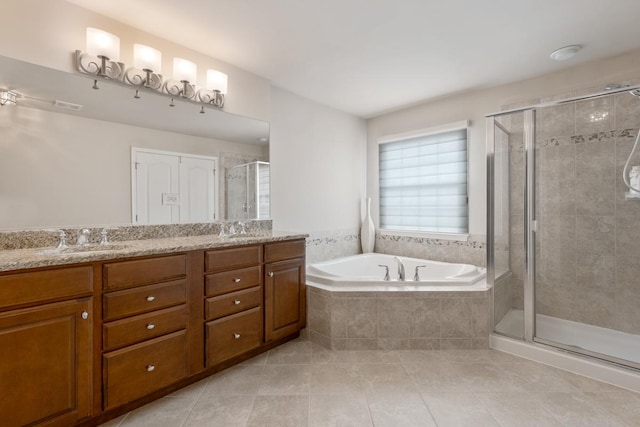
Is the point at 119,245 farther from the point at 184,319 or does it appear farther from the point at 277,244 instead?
the point at 277,244

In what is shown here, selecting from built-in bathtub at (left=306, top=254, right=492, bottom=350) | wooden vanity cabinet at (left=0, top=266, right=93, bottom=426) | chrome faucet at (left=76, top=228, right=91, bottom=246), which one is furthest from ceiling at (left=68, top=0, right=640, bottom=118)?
built-in bathtub at (left=306, top=254, right=492, bottom=350)

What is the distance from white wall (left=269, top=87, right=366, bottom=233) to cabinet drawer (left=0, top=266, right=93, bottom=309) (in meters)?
1.72

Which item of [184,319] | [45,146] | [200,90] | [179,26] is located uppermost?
[179,26]

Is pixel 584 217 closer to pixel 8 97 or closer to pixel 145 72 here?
pixel 145 72

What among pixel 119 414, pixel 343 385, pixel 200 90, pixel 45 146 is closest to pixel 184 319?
pixel 119 414

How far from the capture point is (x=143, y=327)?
1.69 meters

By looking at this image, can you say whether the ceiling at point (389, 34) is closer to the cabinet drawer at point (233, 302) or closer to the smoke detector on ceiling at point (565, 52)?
the smoke detector on ceiling at point (565, 52)

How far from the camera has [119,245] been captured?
1917 millimetres

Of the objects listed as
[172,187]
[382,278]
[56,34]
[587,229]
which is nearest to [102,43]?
[56,34]

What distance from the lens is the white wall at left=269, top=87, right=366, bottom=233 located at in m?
3.07

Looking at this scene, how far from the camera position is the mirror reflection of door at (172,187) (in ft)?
6.96

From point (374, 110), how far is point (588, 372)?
10.2ft

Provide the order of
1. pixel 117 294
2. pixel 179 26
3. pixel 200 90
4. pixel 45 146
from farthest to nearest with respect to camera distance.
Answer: pixel 200 90 → pixel 179 26 → pixel 45 146 → pixel 117 294

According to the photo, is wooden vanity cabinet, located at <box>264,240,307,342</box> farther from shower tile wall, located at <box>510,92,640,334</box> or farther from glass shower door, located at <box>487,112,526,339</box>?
shower tile wall, located at <box>510,92,640,334</box>
